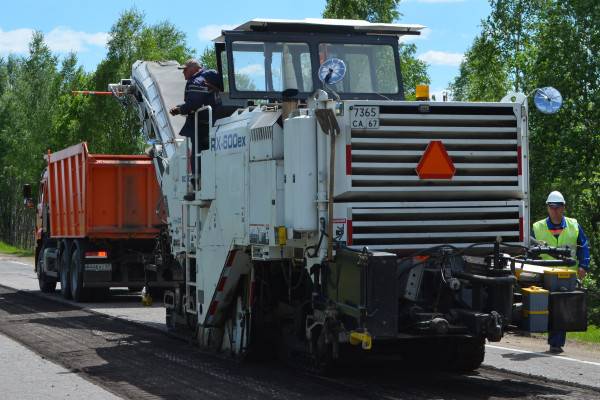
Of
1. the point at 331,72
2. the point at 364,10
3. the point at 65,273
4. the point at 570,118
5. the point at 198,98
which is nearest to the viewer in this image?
the point at 331,72

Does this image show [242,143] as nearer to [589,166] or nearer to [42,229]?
[42,229]

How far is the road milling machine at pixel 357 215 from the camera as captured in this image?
9477mm

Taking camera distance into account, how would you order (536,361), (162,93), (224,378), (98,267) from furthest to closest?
(98,267) < (162,93) < (536,361) < (224,378)

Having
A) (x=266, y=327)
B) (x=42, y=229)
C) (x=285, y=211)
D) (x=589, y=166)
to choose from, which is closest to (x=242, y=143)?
(x=285, y=211)

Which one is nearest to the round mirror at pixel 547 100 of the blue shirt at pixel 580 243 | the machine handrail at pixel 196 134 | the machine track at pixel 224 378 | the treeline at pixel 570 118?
the machine track at pixel 224 378

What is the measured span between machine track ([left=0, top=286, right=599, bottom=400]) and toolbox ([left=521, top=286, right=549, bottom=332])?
581 mm

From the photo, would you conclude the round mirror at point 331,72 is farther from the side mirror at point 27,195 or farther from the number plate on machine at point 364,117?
the side mirror at point 27,195

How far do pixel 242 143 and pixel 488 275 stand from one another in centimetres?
289

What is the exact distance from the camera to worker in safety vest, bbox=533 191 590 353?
12.5 m

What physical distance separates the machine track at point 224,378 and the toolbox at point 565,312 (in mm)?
577

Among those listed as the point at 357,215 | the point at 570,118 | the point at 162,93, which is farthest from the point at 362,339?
the point at 570,118

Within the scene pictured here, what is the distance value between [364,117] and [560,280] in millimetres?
2244

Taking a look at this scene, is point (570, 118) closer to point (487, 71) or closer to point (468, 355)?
point (487, 71)

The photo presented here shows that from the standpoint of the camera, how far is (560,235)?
12523 millimetres
